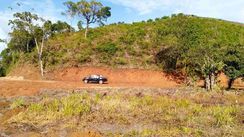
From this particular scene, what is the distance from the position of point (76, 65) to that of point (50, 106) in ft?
128

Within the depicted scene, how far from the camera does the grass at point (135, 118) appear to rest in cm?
1970

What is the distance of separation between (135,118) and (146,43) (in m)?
45.7

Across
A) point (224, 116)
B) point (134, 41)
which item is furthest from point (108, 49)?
point (224, 116)

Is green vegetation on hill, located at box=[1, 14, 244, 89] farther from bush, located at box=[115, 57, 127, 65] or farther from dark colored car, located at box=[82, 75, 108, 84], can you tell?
dark colored car, located at box=[82, 75, 108, 84]

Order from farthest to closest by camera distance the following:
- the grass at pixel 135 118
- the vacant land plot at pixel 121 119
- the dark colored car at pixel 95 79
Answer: the dark colored car at pixel 95 79 → the grass at pixel 135 118 → the vacant land plot at pixel 121 119

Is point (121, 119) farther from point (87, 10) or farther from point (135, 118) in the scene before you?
point (87, 10)

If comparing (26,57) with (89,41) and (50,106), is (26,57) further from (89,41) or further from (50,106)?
(50,106)

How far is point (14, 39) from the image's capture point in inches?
3287

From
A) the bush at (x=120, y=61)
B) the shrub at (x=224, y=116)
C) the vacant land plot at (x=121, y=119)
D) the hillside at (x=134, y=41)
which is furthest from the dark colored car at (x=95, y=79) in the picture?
the shrub at (x=224, y=116)

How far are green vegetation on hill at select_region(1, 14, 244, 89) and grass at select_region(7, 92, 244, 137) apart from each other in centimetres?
2846

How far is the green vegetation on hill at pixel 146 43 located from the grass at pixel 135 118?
28.5 metres

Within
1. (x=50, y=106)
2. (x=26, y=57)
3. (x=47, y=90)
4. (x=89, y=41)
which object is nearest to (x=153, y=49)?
(x=89, y=41)

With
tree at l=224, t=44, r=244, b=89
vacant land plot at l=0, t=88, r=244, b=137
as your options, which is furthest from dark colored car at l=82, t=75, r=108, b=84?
vacant land plot at l=0, t=88, r=244, b=137

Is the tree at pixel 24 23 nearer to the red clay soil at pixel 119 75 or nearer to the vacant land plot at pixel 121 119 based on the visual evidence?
the red clay soil at pixel 119 75
